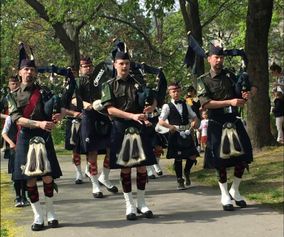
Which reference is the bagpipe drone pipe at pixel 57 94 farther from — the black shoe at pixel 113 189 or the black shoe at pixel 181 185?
the black shoe at pixel 181 185

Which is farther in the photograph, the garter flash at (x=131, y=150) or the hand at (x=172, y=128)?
the hand at (x=172, y=128)

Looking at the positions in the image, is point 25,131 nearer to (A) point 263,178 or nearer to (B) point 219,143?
(B) point 219,143

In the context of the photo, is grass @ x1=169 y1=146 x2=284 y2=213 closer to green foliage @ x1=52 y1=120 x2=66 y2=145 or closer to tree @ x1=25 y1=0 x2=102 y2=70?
tree @ x1=25 y1=0 x2=102 y2=70

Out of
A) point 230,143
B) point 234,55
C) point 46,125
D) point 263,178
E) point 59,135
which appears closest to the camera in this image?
point 46,125

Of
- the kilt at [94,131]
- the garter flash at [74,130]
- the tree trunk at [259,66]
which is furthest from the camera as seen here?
the tree trunk at [259,66]

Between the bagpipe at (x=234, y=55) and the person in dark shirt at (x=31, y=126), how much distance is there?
2.24m

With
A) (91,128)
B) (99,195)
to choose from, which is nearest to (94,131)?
(91,128)

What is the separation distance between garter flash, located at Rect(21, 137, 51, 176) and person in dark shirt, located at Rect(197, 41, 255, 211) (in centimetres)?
226

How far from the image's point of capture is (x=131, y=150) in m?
7.29

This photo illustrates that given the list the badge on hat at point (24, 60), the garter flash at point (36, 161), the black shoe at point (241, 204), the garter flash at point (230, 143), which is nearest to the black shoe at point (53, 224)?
the garter flash at point (36, 161)

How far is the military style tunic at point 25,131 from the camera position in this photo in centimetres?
709

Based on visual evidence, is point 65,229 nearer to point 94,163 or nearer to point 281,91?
point 94,163

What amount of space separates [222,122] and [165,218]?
1.56 m

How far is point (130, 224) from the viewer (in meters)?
7.21
